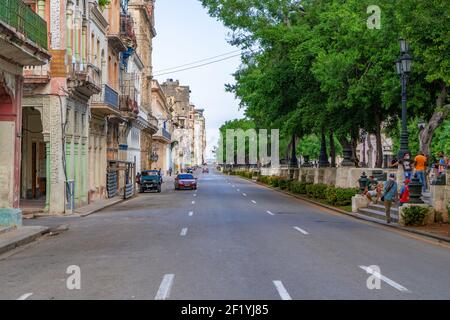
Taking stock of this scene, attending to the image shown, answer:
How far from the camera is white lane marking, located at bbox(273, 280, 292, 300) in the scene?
28.4 ft

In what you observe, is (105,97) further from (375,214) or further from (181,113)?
(181,113)

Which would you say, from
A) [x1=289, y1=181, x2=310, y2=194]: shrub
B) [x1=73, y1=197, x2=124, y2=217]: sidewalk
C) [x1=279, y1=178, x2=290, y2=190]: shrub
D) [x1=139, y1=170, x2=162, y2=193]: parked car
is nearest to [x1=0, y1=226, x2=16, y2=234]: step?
[x1=73, y1=197, x2=124, y2=217]: sidewalk

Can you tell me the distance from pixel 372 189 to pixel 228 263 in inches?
708

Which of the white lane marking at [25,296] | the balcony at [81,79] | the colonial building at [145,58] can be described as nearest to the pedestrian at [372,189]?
the balcony at [81,79]

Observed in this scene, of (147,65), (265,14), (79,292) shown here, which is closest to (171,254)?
(79,292)

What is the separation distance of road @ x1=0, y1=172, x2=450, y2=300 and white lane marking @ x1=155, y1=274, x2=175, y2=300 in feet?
0.05

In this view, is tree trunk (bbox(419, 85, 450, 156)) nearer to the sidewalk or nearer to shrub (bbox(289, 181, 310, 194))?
the sidewalk

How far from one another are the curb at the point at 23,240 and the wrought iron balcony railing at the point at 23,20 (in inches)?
224

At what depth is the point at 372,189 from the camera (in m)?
28.6

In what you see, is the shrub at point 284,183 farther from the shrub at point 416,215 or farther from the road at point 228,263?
the road at point 228,263

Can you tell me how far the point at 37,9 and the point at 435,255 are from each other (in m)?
19.7

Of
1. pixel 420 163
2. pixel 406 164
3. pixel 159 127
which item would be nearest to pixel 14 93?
pixel 406 164

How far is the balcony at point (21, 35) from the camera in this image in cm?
1612

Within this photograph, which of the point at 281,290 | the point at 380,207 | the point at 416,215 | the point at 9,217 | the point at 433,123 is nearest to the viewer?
the point at 281,290
